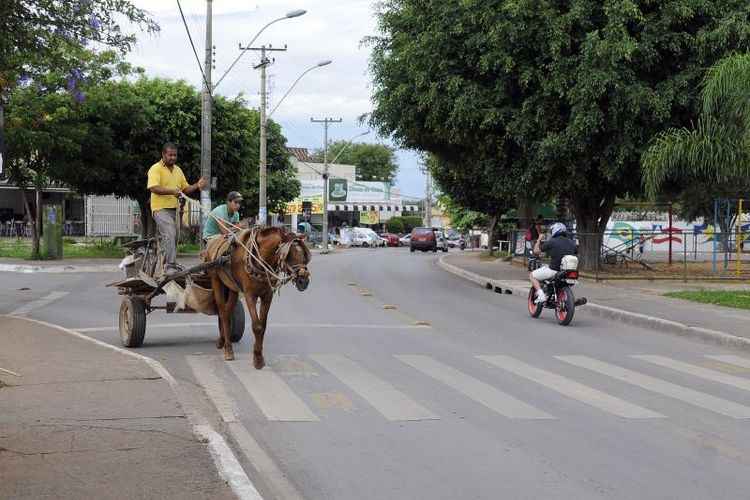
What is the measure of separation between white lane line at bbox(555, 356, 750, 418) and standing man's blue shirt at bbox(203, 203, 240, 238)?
4727mm

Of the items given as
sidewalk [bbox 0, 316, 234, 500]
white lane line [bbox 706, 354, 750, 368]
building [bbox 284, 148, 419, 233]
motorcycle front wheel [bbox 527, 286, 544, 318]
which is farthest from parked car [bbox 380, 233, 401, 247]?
sidewalk [bbox 0, 316, 234, 500]

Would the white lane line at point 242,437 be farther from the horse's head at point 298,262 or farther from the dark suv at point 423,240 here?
the dark suv at point 423,240

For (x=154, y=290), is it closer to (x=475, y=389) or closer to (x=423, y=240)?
(x=475, y=389)

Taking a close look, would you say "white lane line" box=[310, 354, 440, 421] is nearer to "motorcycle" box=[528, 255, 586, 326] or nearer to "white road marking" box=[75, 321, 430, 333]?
"white road marking" box=[75, 321, 430, 333]

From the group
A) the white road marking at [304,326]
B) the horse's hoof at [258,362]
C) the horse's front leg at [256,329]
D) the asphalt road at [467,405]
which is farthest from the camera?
the white road marking at [304,326]

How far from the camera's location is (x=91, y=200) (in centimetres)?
5134

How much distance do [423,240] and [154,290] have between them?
50.6m

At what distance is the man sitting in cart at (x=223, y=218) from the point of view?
11258 millimetres

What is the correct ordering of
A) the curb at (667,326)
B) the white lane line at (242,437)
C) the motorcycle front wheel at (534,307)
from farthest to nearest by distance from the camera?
the motorcycle front wheel at (534,307) → the curb at (667,326) → the white lane line at (242,437)

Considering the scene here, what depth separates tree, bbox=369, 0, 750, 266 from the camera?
72.0ft

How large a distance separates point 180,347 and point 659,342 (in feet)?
24.3

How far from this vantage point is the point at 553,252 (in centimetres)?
1619

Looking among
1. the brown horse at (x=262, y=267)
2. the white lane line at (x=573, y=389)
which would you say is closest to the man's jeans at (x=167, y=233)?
the brown horse at (x=262, y=267)

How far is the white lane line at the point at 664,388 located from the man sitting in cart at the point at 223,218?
472 centimetres
